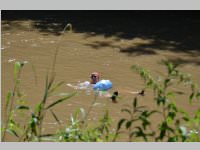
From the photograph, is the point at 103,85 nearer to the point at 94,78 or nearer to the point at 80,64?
the point at 94,78

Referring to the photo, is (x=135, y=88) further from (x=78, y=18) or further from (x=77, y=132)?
(x=78, y=18)

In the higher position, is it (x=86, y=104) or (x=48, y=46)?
(x=48, y=46)

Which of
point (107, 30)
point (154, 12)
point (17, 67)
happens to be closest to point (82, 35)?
point (107, 30)

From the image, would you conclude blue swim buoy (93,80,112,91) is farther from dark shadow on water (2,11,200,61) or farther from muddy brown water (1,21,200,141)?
dark shadow on water (2,11,200,61)

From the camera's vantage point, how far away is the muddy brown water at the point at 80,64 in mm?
6016

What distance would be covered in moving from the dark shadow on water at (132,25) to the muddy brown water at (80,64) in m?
0.20

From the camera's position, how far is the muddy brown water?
602cm

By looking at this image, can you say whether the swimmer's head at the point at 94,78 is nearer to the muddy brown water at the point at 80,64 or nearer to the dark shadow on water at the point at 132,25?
the muddy brown water at the point at 80,64

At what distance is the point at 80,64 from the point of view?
7.84 metres

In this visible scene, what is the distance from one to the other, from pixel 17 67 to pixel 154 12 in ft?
31.6

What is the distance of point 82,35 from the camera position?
9.78 meters

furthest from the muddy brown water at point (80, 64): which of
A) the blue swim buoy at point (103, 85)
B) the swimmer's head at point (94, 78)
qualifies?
the swimmer's head at point (94, 78)

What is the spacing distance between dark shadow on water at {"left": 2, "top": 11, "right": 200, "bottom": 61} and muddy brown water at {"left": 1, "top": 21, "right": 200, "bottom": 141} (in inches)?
7.8

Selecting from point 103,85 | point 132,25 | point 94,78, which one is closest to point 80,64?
point 94,78
